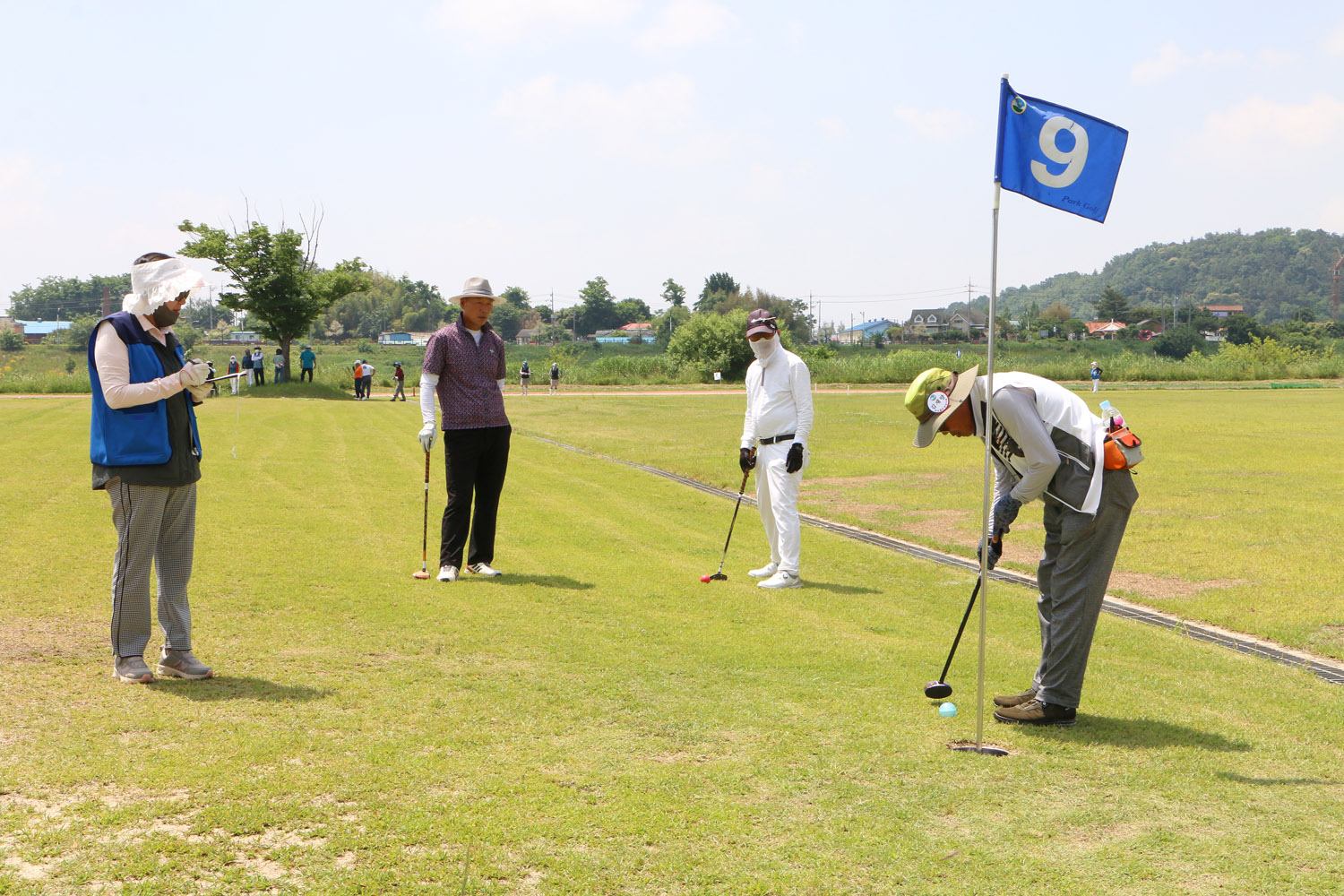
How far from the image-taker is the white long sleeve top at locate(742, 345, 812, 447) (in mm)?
9531

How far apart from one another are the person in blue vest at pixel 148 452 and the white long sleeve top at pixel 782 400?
510 centimetres

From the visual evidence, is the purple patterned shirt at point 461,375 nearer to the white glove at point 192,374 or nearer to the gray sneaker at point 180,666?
the white glove at point 192,374

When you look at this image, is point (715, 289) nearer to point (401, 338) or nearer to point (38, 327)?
point (401, 338)

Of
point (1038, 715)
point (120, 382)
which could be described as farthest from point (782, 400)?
point (120, 382)

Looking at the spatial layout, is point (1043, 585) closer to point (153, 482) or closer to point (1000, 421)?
point (1000, 421)

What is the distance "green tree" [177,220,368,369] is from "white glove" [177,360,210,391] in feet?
156

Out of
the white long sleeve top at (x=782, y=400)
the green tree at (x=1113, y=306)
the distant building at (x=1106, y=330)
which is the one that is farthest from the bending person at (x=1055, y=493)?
the green tree at (x=1113, y=306)

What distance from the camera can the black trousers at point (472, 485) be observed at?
359 inches

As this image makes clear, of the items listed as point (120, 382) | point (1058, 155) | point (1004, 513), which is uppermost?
point (1058, 155)

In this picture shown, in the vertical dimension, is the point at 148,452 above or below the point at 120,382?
below

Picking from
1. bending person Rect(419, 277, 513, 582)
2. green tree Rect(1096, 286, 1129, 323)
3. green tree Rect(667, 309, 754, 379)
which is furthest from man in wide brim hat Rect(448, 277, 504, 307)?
green tree Rect(1096, 286, 1129, 323)

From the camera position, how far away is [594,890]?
364 cm

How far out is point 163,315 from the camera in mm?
5734

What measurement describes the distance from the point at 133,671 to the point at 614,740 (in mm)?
2746
